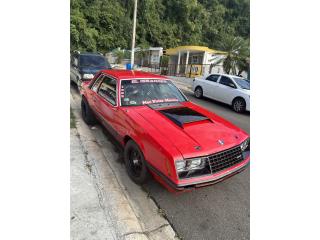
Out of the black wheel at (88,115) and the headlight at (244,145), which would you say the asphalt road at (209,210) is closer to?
the headlight at (244,145)

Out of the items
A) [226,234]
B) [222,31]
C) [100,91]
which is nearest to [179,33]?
[222,31]

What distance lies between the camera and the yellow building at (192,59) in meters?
19.4

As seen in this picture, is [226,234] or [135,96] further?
[135,96]

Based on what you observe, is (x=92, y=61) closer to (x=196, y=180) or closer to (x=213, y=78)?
(x=213, y=78)

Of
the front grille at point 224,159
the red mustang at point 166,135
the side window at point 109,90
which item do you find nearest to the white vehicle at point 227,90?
the red mustang at point 166,135

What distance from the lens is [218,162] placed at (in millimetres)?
2783

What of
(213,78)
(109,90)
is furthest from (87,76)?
(213,78)

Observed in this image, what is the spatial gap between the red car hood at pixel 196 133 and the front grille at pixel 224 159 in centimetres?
6

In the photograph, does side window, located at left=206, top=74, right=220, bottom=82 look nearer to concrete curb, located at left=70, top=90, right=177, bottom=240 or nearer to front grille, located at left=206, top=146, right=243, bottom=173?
concrete curb, located at left=70, top=90, right=177, bottom=240

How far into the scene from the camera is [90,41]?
26.5 m

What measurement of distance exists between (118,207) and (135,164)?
71 cm
